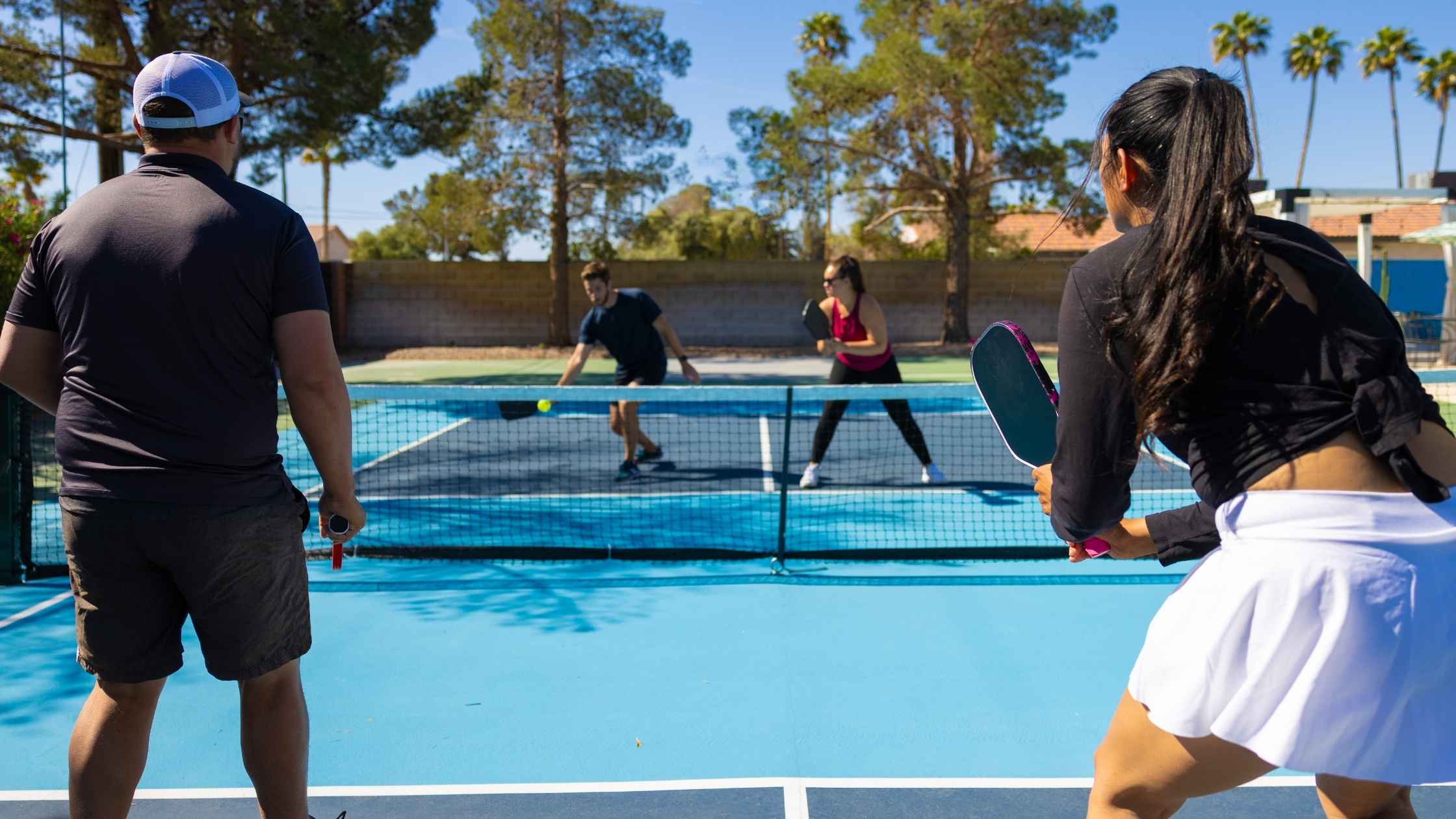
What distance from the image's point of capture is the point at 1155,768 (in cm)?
171

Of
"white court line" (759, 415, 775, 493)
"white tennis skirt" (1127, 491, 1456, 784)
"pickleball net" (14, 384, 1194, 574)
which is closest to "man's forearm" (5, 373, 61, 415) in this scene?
"white tennis skirt" (1127, 491, 1456, 784)

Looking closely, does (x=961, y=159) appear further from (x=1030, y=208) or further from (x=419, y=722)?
(x=419, y=722)

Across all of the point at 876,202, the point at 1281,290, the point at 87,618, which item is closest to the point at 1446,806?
the point at 1281,290

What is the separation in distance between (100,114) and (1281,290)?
22.3m

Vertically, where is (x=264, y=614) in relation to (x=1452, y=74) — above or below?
below

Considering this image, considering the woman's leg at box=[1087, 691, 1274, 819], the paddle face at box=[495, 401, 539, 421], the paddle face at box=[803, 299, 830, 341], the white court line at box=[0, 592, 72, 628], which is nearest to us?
the woman's leg at box=[1087, 691, 1274, 819]

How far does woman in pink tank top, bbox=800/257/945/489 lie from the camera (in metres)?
8.34

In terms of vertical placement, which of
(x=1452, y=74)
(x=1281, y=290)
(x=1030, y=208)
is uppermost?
Result: (x=1452, y=74)

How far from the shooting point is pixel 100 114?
19766 mm

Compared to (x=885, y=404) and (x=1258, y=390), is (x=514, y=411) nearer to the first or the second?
(x=885, y=404)

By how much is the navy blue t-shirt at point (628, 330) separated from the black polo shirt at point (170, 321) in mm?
6520

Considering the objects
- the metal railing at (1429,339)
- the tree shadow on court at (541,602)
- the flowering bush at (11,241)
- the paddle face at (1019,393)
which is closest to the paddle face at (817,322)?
the tree shadow on court at (541,602)

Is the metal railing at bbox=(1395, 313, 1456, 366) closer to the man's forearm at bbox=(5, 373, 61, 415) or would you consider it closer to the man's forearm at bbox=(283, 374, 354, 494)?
the man's forearm at bbox=(283, 374, 354, 494)

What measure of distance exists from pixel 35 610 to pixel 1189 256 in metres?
5.55
